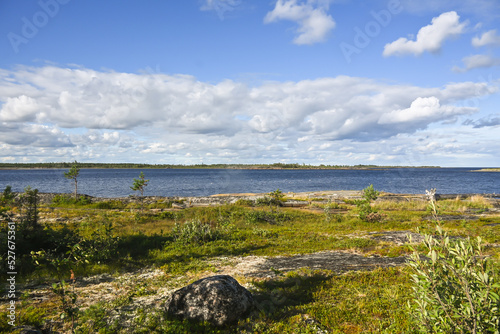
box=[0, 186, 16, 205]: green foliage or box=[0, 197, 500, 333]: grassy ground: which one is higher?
box=[0, 186, 16, 205]: green foliage

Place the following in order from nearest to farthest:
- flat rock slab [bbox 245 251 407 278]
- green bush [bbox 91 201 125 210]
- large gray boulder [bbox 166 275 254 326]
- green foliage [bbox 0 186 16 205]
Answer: large gray boulder [bbox 166 275 254 326] → flat rock slab [bbox 245 251 407 278] → green foliage [bbox 0 186 16 205] → green bush [bbox 91 201 125 210]

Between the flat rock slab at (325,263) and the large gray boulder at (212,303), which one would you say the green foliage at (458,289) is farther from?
the flat rock slab at (325,263)

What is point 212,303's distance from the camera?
7.98 meters

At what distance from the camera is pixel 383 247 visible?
16.0 meters

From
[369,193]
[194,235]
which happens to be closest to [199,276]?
[194,235]

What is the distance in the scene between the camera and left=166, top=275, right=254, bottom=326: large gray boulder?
787cm

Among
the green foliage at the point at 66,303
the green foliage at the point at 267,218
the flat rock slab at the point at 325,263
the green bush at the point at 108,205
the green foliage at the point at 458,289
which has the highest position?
the green foliage at the point at 458,289

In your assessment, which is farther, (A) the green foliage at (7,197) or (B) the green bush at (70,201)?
(B) the green bush at (70,201)

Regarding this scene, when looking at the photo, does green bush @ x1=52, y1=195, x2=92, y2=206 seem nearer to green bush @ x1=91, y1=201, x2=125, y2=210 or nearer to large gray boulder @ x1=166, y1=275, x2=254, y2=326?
green bush @ x1=91, y1=201, x2=125, y2=210

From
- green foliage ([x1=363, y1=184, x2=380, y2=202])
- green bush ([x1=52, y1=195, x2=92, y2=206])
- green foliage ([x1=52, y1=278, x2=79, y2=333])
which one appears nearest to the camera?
green foliage ([x1=52, y1=278, x2=79, y2=333])

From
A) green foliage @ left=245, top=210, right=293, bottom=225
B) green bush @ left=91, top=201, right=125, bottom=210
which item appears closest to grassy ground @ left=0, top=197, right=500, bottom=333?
green foliage @ left=245, top=210, right=293, bottom=225

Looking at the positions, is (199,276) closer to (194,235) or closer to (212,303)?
(212,303)

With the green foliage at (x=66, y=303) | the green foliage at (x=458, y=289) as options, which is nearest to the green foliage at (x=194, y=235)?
the green foliage at (x=66, y=303)

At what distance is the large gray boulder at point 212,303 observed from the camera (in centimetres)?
787
